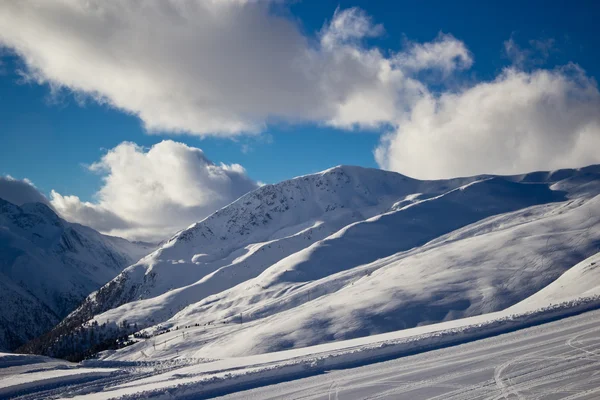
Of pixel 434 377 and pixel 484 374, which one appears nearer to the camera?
pixel 484 374

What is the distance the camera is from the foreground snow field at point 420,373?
12.1 meters

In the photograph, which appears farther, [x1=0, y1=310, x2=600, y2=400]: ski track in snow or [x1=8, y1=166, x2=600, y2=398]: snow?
[x1=8, y1=166, x2=600, y2=398]: snow

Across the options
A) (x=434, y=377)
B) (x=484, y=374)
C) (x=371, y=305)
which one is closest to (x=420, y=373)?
(x=434, y=377)

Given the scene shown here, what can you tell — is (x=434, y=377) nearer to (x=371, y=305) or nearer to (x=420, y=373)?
(x=420, y=373)

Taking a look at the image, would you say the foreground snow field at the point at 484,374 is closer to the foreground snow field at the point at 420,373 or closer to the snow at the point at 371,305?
the foreground snow field at the point at 420,373

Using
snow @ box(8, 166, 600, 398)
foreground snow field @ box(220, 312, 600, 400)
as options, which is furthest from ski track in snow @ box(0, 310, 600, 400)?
snow @ box(8, 166, 600, 398)

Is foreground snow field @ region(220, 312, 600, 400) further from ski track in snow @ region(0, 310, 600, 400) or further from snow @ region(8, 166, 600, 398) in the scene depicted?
snow @ region(8, 166, 600, 398)

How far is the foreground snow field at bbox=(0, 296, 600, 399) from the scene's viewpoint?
39.8ft

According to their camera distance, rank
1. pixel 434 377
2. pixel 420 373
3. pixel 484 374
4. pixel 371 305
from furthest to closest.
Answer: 1. pixel 371 305
2. pixel 420 373
3. pixel 434 377
4. pixel 484 374

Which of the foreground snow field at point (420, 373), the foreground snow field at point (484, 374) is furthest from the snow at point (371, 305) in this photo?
the foreground snow field at point (484, 374)

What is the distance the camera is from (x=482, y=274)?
63.2 m

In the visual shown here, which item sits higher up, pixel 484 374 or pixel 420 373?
pixel 420 373

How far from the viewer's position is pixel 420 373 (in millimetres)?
13742

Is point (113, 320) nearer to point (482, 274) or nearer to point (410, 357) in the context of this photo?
point (482, 274)
